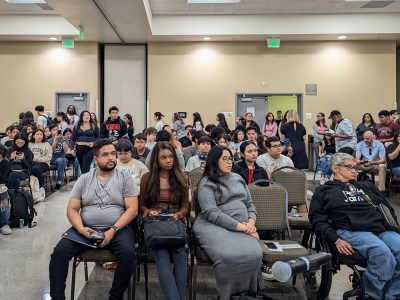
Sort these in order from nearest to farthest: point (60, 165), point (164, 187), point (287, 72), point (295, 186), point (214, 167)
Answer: point (214, 167)
point (164, 187)
point (295, 186)
point (60, 165)
point (287, 72)

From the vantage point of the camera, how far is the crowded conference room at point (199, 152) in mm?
2873

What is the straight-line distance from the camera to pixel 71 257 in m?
2.80

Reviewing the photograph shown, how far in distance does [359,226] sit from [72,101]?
9473mm

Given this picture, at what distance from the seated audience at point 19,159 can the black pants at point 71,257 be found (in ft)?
9.73

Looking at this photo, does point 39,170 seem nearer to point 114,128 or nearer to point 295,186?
point 114,128

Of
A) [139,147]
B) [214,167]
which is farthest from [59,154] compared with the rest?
[214,167]

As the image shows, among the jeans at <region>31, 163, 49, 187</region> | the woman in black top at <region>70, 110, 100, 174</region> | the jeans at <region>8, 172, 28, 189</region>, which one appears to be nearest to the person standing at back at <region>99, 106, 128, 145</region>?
the woman in black top at <region>70, 110, 100, 174</region>

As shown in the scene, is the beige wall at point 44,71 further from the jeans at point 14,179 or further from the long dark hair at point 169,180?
the long dark hair at point 169,180

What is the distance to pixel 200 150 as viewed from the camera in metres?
5.01

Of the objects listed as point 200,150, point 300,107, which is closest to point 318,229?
point 200,150

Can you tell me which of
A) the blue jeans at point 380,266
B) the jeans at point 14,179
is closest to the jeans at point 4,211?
the jeans at point 14,179

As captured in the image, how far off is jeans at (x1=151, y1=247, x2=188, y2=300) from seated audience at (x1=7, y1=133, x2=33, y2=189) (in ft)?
10.8

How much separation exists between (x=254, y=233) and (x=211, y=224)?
0.32 meters

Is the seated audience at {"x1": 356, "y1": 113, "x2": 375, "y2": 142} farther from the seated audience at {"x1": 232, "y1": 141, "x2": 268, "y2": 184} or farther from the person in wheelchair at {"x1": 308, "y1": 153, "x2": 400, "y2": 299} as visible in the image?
the person in wheelchair at {"x1": 308, "y1": 153, "x2": 400, "y2": 299}
